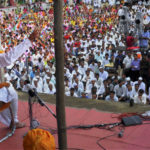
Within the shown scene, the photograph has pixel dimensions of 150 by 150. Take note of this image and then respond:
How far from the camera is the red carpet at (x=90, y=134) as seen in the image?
2.85 meters

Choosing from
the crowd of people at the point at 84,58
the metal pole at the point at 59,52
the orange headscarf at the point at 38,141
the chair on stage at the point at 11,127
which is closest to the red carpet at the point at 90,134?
the chair on stage at the point at 11,127

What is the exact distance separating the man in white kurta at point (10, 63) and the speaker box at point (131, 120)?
1.33 meters

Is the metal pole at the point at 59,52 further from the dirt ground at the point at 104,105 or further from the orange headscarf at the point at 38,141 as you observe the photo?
the dirt ground at the point at 104,105

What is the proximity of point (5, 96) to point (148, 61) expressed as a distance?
16.3ft

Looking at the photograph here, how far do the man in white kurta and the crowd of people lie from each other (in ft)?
0.84

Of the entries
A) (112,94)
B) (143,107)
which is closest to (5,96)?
(143,107)

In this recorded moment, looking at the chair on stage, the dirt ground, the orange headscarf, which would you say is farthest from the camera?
the dirt ground

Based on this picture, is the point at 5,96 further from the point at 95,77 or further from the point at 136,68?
the point at 136,68

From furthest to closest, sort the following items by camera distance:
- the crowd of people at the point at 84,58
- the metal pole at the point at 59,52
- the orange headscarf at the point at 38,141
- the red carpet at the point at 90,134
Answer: the crowd of people at the point at 84,58
the red carpet at the point at 90,134
the orange headscarf at the point at 38,141
the metal pole at the point at 59,52

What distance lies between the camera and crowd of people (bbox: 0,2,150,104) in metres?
6.57

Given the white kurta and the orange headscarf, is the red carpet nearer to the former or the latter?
the white kurta

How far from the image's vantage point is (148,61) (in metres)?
7.10

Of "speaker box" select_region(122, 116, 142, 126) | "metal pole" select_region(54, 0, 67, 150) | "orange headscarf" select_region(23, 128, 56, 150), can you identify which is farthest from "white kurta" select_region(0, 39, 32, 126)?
"speaker box" select_region(122, 116, 142, 126)

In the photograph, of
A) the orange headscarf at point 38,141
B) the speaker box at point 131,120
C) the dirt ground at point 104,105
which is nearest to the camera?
the orange headscarf at point 38,141
